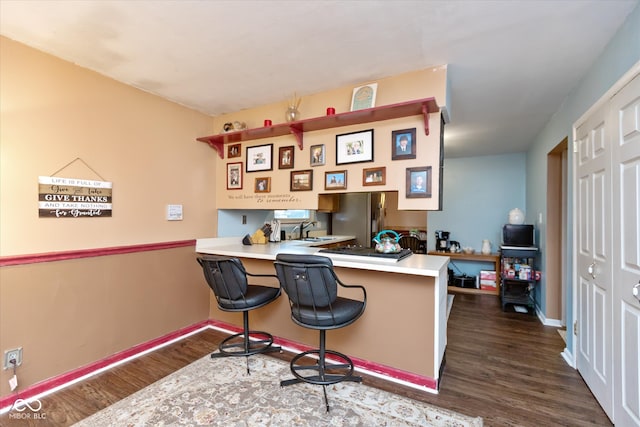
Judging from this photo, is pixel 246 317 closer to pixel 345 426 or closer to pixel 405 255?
pixel 345 426

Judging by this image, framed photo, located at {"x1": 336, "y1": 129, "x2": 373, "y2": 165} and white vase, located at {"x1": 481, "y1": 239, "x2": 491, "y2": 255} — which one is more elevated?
framed photo, located at {"x1": 336, "y1": 129, "x2": 373, "y2": 165}

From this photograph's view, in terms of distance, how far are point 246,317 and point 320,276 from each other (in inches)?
41.4

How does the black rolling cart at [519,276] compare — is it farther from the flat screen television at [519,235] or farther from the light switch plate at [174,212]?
the light switch plate at [174,212]

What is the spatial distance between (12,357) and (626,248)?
12.6ft

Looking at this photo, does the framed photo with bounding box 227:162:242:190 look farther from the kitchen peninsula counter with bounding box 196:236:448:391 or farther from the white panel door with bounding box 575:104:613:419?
the white panel door with bounding box 575:104:613:419

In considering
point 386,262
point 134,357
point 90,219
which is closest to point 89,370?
point 134,357

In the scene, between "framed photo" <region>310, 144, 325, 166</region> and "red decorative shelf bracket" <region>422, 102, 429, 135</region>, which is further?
"framed photo" <region>310, 144, 325, 166</region>

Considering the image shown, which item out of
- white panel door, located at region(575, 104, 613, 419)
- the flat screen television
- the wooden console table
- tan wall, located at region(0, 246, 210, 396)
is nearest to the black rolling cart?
the flat screen television

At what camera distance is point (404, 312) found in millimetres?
2131

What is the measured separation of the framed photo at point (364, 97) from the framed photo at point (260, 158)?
41.7 inches

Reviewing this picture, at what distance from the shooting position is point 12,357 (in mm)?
1878

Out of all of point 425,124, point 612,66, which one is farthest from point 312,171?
point 612,66

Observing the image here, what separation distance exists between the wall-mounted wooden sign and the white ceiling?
94cm

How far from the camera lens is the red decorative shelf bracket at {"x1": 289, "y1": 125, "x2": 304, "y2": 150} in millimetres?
2716
